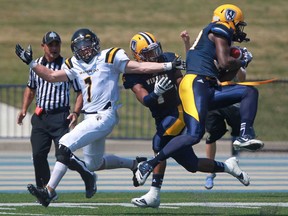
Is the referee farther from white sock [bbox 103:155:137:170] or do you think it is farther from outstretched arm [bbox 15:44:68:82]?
outstretched arm [bbox 15:44:68:82]

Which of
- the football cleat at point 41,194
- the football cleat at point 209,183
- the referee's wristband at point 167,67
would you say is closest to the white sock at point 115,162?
the football cleat at point 41,194

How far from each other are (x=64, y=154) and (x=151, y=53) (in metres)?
1.31

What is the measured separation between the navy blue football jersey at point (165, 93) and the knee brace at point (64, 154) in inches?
35.8

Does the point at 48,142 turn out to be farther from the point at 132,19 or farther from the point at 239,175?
the point at 132,19

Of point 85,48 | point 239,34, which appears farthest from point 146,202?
point 239,34

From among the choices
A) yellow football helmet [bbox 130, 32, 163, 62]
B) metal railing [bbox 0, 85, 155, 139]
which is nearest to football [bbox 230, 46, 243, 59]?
yellow football helmet [bbox 130, 32, 163, 62]

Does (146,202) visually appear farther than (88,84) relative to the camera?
No

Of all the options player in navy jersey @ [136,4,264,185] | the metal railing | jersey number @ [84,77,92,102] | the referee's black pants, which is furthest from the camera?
the metal railing

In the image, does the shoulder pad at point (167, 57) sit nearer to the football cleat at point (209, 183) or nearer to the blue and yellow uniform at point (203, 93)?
the blue and yellow uniform at point (203, 93)

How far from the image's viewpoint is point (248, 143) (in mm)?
9852

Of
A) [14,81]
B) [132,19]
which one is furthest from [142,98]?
[132,19]

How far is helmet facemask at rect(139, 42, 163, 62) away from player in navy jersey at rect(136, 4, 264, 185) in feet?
1.22

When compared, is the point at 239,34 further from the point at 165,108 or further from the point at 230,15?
the point at 165,108

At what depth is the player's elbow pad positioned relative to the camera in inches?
410
